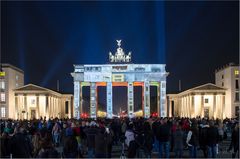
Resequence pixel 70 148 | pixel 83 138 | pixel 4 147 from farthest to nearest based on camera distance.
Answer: pixel 83 138
pixel 4 147
pixel 70 148

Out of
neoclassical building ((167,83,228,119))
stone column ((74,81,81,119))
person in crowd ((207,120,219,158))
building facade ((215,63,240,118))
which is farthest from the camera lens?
neoclassical building ((167,83,228,119))

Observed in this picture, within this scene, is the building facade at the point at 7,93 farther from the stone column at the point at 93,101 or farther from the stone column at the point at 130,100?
the stone column at the point at 130,100

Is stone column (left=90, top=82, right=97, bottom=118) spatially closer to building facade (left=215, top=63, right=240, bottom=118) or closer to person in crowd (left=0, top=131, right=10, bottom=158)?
building facade (left=215, top=63, right=240, bottom=118)

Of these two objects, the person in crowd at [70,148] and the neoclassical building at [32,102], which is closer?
the person in crowd at [70,148]

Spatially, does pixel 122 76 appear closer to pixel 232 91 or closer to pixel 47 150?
pixel 232 91

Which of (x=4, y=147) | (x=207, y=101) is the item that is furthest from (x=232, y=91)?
(x=4, y=147)

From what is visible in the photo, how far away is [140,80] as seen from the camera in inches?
3942

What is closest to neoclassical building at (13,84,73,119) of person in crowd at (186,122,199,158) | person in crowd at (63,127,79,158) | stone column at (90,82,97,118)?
stone column at (90,82,97,118)

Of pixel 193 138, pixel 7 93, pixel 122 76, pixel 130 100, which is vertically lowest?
pixel 193 138

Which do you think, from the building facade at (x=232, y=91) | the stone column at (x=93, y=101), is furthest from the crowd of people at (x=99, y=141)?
the building facade at (x=232, y=91)

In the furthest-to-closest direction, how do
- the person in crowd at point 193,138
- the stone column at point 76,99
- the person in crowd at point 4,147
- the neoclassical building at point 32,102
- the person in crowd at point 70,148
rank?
the stone column at point 76,99
the neoclassical building at point 32,102
the person in crowd at point 193,138
the person in crowd at point 4,147
the person in crowd at point 70,148

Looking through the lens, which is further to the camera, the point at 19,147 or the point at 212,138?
the point at 212,138

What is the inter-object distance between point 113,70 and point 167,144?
7322 centimetres

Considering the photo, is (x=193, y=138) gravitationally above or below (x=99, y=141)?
below
